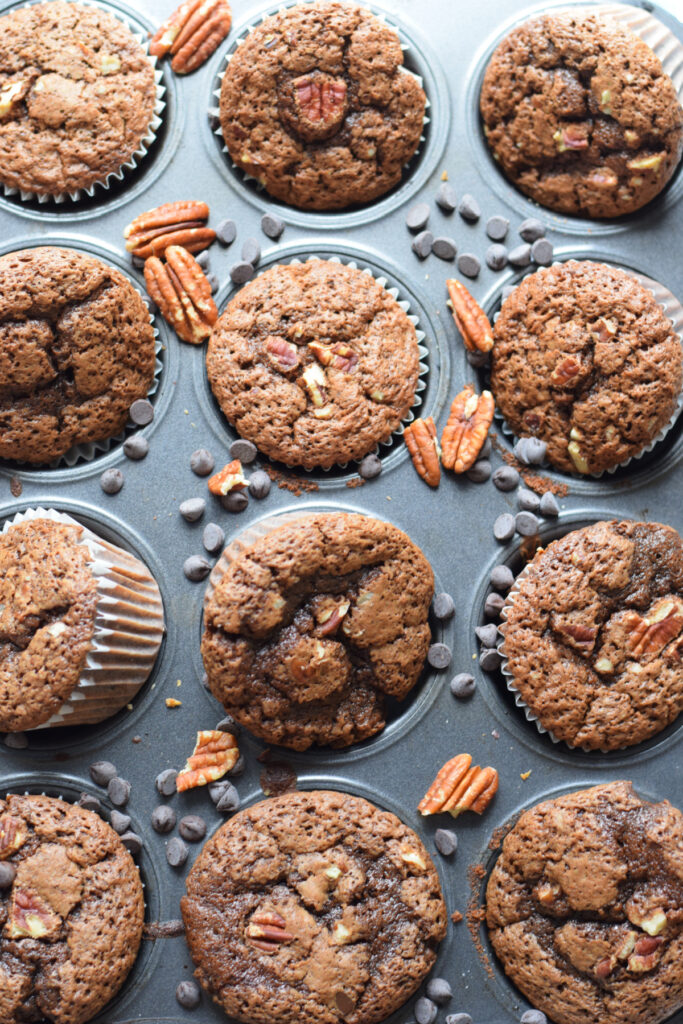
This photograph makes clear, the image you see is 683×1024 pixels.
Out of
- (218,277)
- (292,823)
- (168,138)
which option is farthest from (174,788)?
(168,138)

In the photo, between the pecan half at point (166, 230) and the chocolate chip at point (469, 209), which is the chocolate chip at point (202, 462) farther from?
the chocolate chip at point (469, 209)

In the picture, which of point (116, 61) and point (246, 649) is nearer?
point (246, 649)

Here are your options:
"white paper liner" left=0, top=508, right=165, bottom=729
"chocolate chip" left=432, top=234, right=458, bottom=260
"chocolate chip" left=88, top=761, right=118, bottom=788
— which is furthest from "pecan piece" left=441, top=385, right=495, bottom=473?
"chocolate chip" left=88, top=761, right=118, bottom=788

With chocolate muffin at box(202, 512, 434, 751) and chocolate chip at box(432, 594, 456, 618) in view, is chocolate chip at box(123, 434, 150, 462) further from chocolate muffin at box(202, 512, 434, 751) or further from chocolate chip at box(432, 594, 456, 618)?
chocolate chip at box(432, 594, 456, 618)

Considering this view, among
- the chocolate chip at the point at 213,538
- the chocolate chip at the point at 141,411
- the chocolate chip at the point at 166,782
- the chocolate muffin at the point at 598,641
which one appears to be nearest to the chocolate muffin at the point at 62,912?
the chocolate chip at the point at 166,782

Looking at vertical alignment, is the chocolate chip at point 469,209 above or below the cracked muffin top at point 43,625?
above

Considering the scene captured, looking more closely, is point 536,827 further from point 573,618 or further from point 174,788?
point 174,788
